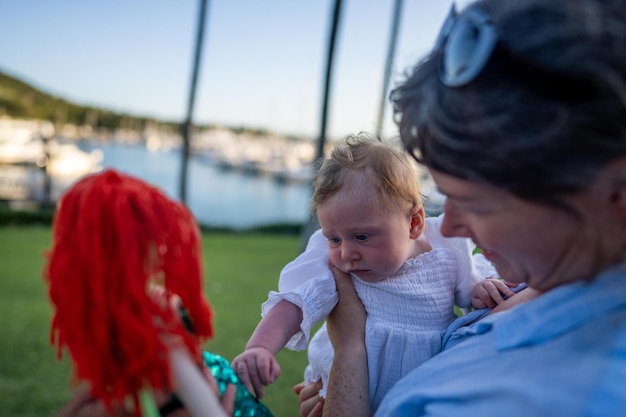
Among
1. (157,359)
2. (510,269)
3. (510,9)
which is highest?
(510,9)

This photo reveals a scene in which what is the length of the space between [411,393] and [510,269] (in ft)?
0.85

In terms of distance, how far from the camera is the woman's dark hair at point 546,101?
722 millimetres

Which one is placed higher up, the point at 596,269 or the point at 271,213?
the point at 596,269

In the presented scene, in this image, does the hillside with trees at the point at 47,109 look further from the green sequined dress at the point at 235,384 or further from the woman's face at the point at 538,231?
the woman's face at the point at 538,231

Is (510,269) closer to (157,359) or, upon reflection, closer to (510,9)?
(510,9)

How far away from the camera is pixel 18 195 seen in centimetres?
2111

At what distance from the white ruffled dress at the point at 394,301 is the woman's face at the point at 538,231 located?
45cm

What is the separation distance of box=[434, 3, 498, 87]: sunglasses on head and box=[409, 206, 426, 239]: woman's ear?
618mm

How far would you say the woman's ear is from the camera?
1431 millimetres

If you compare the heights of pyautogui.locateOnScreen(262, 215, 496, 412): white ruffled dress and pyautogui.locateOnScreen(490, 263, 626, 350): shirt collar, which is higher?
pyautogui.locateOnScreen(490, 263, 626, 350): shirt collar

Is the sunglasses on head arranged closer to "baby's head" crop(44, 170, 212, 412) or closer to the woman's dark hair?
the woman's dark hair

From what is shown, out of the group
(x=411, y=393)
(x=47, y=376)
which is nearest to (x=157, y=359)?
(x=411, y=393)

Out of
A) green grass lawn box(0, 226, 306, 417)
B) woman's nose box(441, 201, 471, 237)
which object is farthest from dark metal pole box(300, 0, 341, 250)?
woman's nose box(441, 201, 471, 237)

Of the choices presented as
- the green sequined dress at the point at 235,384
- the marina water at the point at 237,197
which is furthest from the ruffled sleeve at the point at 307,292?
the marina water at the point at 237,197
